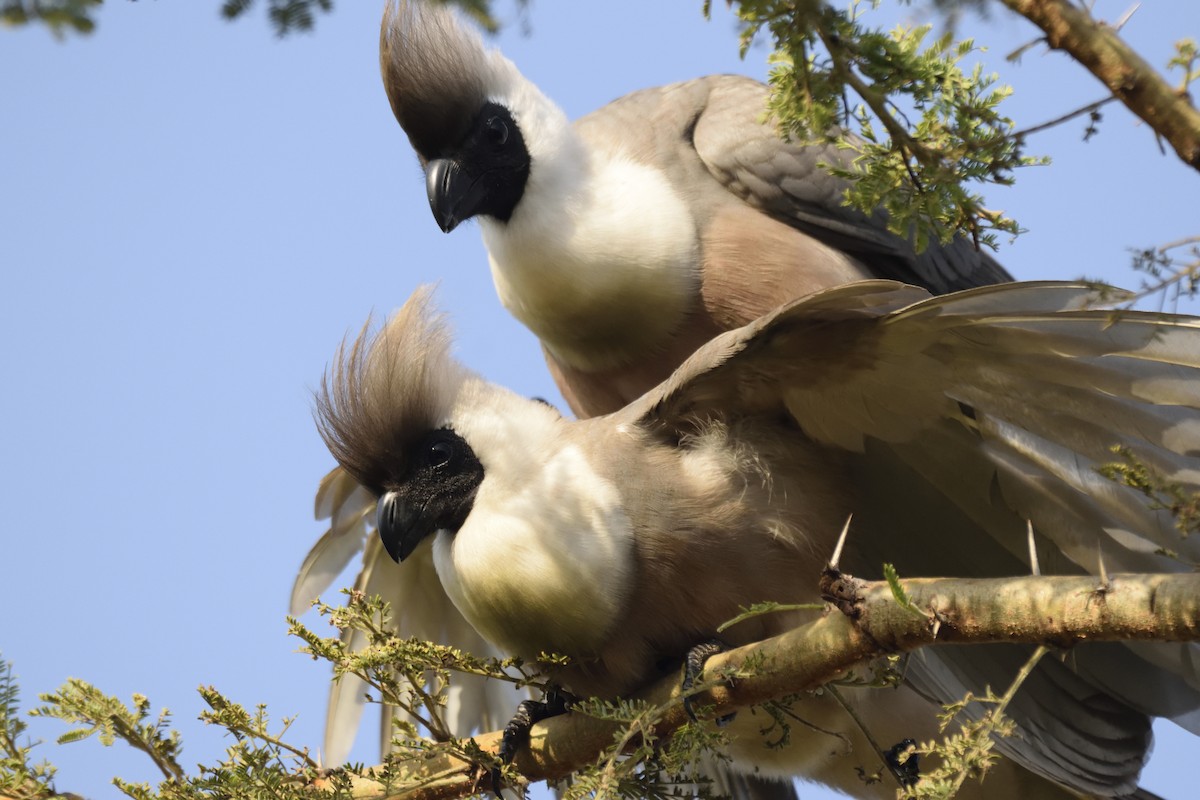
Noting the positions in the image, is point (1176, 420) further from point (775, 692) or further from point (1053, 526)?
point (775, 692)

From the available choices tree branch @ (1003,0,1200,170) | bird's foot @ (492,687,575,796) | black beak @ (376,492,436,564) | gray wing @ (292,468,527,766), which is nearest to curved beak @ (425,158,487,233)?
black beak @ (376,492,436,564)

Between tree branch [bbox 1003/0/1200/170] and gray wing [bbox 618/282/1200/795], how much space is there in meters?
0.81

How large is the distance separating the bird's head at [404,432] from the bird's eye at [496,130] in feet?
2.63

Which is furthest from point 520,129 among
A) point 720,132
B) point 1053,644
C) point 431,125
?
point 1053,644

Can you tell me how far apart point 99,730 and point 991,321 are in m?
2.23

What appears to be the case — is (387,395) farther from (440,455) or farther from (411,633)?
(411,633)

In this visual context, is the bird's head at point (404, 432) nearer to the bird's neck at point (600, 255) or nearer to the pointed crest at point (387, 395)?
the pointed crest at point (387, 395)

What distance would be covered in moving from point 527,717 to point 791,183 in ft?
6.67

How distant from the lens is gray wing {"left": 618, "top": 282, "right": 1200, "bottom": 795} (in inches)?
123

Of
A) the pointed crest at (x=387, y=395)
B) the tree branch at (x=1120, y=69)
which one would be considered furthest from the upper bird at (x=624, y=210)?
the tree branch at (x=1120, y=69)

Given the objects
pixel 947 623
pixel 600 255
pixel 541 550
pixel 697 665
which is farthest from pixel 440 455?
pixel 947 623

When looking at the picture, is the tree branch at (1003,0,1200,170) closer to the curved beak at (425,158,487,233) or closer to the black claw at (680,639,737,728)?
the black claw at (680,639,737,728)

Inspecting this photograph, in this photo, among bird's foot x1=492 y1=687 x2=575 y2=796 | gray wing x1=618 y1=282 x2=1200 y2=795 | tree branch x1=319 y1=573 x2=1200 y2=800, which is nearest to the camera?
tree branch x1=319 y1=573 x2=1200 y2=800

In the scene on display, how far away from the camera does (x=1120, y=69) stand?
7.32 ft
